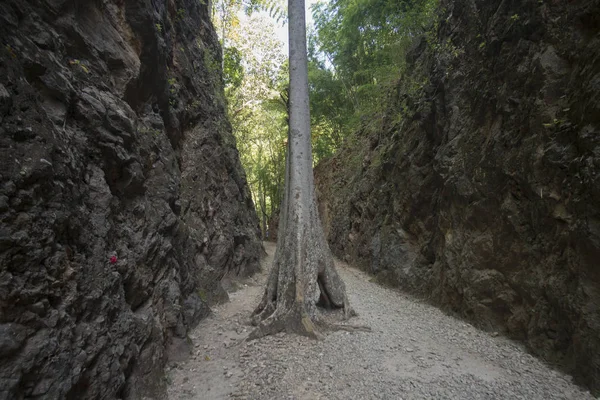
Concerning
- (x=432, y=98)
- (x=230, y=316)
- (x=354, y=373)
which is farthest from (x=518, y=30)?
(x=230, y=316)

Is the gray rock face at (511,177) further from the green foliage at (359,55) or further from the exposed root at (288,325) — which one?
the exposed root at (288,325)

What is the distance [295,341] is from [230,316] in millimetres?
1748

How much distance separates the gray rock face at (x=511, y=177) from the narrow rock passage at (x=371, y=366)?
408 millimetres

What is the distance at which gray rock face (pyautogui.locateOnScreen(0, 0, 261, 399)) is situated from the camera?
200 centimetres

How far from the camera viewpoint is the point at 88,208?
9.14 ft

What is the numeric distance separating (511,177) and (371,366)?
3005 millimetres

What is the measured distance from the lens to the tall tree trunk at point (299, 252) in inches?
175

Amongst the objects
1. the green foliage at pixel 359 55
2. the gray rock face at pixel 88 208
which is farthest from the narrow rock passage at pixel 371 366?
the green foliage at pixel 359 55

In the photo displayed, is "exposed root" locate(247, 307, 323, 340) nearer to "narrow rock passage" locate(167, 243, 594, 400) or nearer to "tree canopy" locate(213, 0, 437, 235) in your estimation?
"narrow rock passage" locate(167, 243, 594, 400)

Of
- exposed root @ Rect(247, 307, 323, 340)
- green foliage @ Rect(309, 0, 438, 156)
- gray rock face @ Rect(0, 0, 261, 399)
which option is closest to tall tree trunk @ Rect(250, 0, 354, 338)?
exposed root @ Rect(247, 307, 323, 340)

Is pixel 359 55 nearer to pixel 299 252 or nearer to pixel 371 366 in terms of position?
pixel 299 252

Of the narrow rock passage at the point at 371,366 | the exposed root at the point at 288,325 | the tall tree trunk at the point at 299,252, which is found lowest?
the narrow rock passage at the point at 371,366

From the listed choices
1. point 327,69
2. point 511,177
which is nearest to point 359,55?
point 327,69

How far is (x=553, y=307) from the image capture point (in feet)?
11.1
